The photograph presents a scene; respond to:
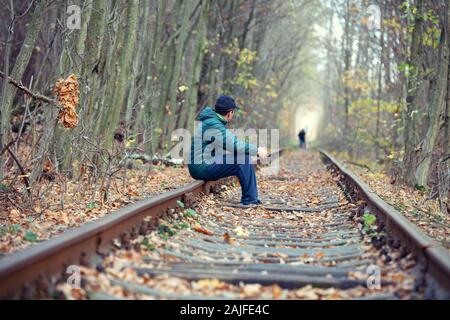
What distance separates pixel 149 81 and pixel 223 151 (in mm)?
8644

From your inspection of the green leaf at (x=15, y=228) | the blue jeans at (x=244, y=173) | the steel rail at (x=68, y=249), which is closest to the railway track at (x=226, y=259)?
the steel rail at (x=68, y=249)

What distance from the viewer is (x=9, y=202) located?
6879 millimetres

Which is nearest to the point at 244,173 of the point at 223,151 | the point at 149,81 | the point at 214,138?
the point at 223,151

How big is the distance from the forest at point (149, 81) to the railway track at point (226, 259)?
179 cm

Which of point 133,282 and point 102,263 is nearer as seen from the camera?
point 133,282

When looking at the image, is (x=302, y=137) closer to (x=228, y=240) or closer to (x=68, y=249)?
(x=228, y=240)

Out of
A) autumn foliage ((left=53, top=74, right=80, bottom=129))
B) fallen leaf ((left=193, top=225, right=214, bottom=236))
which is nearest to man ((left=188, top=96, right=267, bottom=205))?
autumn foliage ((left=53, top=74, right=80, bottom=129))

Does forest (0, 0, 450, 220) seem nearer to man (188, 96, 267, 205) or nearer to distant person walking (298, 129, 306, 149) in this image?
man (188, 96, 267, 205)

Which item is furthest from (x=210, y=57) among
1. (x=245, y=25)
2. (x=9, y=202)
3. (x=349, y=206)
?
(x=9, y=202)

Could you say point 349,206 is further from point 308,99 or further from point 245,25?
point 308,99

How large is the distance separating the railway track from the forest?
5.87ft

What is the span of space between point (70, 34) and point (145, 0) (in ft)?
17.6

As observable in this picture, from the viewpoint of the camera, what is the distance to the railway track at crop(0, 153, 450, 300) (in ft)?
12.4
